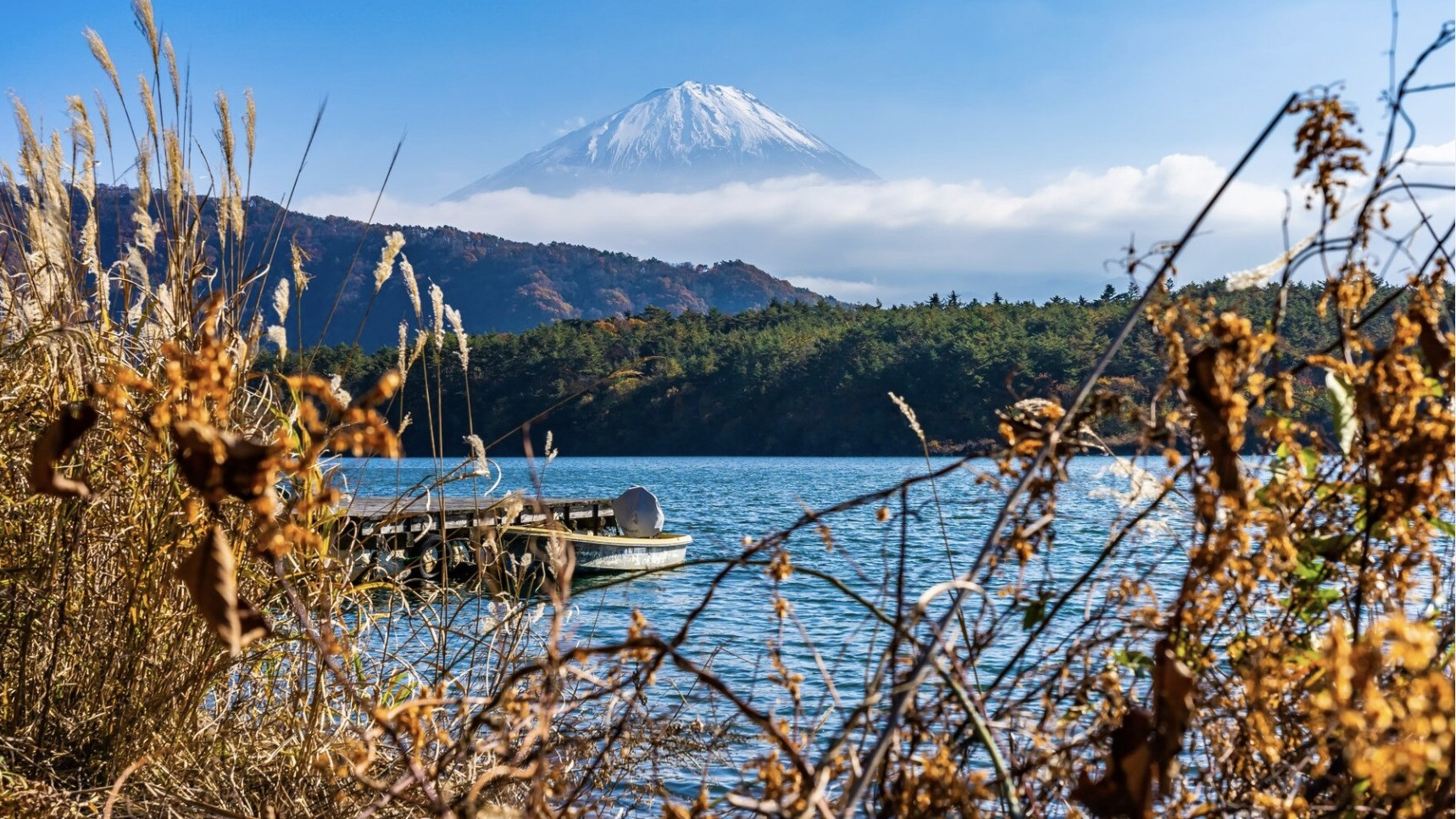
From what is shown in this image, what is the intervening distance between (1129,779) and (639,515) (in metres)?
12.4

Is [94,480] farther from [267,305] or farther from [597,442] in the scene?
[597,442]

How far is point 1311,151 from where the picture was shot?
3.45 ft

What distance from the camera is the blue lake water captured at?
1.51 metres

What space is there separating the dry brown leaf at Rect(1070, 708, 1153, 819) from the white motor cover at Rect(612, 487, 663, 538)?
12.3 meters

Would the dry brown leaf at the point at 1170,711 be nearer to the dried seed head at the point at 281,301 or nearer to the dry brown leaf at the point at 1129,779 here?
the dry brown leaf at the point at 1129,779

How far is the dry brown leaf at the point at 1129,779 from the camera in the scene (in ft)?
2.44

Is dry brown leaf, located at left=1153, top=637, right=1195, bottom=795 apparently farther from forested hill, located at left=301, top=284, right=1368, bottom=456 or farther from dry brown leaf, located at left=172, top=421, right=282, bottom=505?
forested hill, located at left=301, top=284, right=1368, bottom=456

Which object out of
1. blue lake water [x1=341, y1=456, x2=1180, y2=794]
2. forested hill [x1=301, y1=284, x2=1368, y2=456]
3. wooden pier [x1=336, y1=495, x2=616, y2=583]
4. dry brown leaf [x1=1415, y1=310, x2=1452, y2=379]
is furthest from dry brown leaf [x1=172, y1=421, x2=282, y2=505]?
forested hill [x1=301, y1=284, x2=1368, y2=456]

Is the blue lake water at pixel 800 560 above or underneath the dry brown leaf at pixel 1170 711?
underneath

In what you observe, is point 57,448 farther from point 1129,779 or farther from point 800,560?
point 800,560

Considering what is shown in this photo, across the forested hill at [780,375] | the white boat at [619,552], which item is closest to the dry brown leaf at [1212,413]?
the white boat at [619,552]

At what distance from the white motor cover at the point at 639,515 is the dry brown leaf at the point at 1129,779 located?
12.3 m

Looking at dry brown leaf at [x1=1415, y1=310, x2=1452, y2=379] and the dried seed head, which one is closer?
dry brown leaf at [x1=1415, y1=310, x2=1452, y2=379]

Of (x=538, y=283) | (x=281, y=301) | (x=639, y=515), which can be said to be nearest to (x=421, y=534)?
(x=281, y=301)
